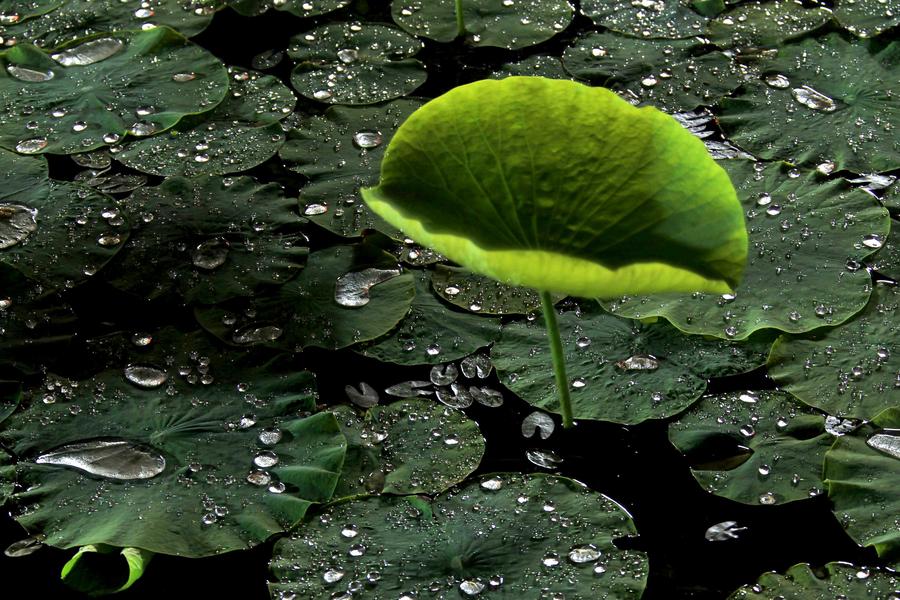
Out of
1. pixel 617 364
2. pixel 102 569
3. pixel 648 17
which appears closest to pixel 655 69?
pixel 648 17

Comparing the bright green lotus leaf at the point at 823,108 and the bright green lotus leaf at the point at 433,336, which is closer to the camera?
the bright green lotus leaf at the point at 433,336

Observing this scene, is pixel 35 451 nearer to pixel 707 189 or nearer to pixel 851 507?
pixel 707 189

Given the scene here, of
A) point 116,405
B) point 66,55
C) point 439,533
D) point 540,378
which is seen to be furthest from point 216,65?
point 439,533

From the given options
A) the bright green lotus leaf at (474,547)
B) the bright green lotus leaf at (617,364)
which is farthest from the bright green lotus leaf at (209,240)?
the bright green lotus leaf at (474,547)

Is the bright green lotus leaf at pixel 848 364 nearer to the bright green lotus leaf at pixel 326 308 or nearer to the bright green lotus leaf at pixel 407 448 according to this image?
the bright green lotus leaf at pixel 407 448

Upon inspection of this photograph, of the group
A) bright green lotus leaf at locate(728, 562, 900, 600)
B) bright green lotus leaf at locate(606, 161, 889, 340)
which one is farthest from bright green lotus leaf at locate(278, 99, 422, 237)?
bright green lotus leaf at locate(728, 562, 900, 600)
